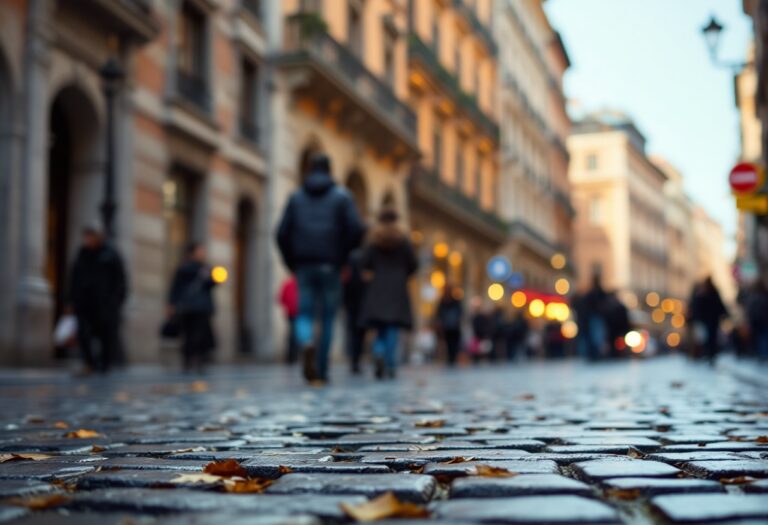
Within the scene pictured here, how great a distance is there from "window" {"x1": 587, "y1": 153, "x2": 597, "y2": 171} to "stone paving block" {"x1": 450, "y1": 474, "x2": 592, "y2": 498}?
277 feet

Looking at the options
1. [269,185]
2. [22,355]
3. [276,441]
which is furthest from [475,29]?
[276,441]

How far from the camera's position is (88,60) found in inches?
648

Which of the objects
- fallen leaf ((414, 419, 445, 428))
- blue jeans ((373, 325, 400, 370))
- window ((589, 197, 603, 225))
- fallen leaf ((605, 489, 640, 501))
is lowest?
fallen leaf ((605, 489, 640, 501))

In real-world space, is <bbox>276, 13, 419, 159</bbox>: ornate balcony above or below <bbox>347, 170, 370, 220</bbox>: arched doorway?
above

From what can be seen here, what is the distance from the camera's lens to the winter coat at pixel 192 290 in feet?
44.6

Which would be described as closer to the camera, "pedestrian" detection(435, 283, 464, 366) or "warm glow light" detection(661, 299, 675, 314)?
"pedestrian" detection(435, 283, 464, 366)

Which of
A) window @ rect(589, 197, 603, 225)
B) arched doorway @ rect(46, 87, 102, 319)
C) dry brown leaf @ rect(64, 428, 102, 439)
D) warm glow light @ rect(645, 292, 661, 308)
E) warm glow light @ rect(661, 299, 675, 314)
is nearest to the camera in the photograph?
dry brown leaf @ rect(64, 428, 102, 439)

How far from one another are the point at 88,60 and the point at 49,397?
924cm

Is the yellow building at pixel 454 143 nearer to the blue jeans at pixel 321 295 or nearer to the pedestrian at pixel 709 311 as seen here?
the pedestrian at pixel 709 311

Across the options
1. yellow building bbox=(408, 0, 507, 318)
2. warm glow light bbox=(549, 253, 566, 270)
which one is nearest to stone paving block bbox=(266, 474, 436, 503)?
yellow building bbox=(408, 0, 507, 318)

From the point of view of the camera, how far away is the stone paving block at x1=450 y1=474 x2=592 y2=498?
2.69 metres

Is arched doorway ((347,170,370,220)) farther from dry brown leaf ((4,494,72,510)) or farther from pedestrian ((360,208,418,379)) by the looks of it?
dry brown leaf ((4,494,72,510))

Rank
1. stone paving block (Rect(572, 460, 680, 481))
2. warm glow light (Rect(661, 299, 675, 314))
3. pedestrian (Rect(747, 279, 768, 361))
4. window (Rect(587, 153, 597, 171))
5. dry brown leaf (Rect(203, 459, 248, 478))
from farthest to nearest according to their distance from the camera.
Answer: warm glow light (Rect(661, 299, 675, 314)) < window (Rect(587, 153, 597, 171)) < pedestrian (Rect(747, 279, 768, 361)) < dry brown leaf (Rect(203, 459, 248, 478)) < stone paving block (Rect(572, 460, 680, 481))

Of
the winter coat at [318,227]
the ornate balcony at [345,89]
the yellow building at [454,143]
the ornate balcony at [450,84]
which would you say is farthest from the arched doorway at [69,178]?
the ornate balcony at [450,84]
